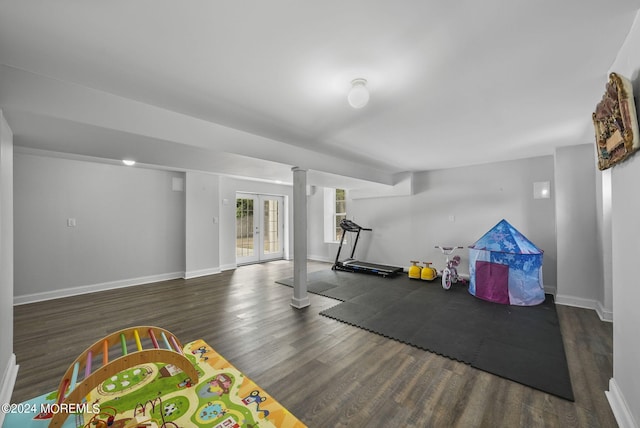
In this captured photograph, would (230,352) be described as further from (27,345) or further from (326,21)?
(326,21)

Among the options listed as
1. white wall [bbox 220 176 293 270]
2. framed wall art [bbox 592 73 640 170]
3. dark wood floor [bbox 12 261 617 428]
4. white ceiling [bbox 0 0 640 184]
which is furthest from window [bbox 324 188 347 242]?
framed wall art [bbox 592 73 640 170]

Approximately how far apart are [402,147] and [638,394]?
326 centimetres

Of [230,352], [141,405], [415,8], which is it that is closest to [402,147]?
[415,8]

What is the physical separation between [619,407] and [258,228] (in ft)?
23.5

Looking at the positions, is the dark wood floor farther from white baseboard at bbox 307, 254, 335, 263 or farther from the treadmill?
white baseboard at bbox 307, 254, 335, 263

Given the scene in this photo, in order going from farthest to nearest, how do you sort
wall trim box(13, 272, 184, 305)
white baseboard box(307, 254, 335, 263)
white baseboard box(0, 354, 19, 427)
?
white baseboard box(307, 254, 335, 263) < wall trim box(13, 272, 184, 305) < white baseboard box(0, 354, 19, 427)

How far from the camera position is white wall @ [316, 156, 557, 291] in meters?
4.64

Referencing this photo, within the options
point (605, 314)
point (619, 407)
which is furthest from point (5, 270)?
point (605, 314)

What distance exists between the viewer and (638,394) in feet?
4.76

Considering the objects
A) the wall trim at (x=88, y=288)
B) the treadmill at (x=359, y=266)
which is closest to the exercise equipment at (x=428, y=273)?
the treadmill at (x=359, y=266)

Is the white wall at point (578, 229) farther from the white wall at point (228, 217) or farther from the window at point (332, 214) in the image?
the white wall at point (228, 217)

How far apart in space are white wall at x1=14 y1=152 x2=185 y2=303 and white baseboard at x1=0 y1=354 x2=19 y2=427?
2691 mm

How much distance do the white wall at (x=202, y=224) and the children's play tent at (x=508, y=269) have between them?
5486 mm

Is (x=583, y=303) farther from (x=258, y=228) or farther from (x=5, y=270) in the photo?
(x=258, y=228)
